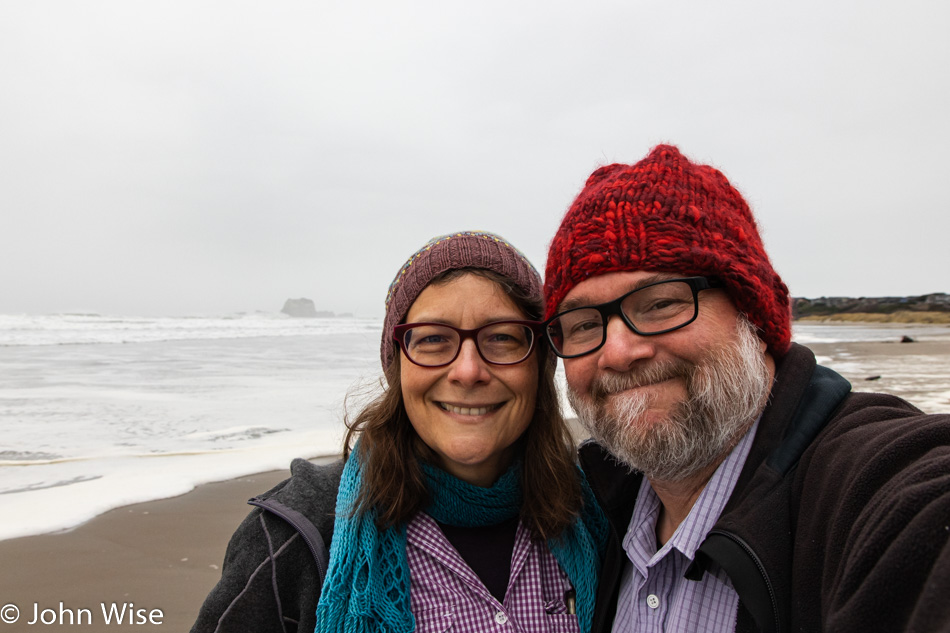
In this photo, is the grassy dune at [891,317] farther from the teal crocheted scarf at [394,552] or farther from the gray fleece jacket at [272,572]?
the gray fleece jacket at [272,572]

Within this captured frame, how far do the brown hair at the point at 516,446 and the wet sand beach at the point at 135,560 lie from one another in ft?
7.37

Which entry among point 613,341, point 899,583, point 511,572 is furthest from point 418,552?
point 899,583

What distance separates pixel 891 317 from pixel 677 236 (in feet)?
181

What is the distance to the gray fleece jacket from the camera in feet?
5.43

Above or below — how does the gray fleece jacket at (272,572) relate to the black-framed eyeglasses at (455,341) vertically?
below

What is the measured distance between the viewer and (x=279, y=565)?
1712 millimetres

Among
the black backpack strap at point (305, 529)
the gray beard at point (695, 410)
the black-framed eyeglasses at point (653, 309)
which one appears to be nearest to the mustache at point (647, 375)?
the gray beard at point (695, 410)

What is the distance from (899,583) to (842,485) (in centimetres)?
41

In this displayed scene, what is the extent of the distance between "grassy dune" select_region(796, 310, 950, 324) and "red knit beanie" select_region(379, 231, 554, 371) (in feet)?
160

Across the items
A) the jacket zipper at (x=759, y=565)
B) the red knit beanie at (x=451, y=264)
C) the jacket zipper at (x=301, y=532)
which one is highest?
the red knit beanie at (x=451, y=264)

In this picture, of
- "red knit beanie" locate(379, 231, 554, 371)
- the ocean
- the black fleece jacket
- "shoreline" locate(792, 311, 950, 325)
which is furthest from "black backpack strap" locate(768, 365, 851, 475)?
"shoreline" locate(792, 311, 950, 325)

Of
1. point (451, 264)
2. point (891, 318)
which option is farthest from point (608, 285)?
point (891, 318)

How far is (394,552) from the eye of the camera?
5.99ft

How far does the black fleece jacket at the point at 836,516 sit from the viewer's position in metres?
0.84
